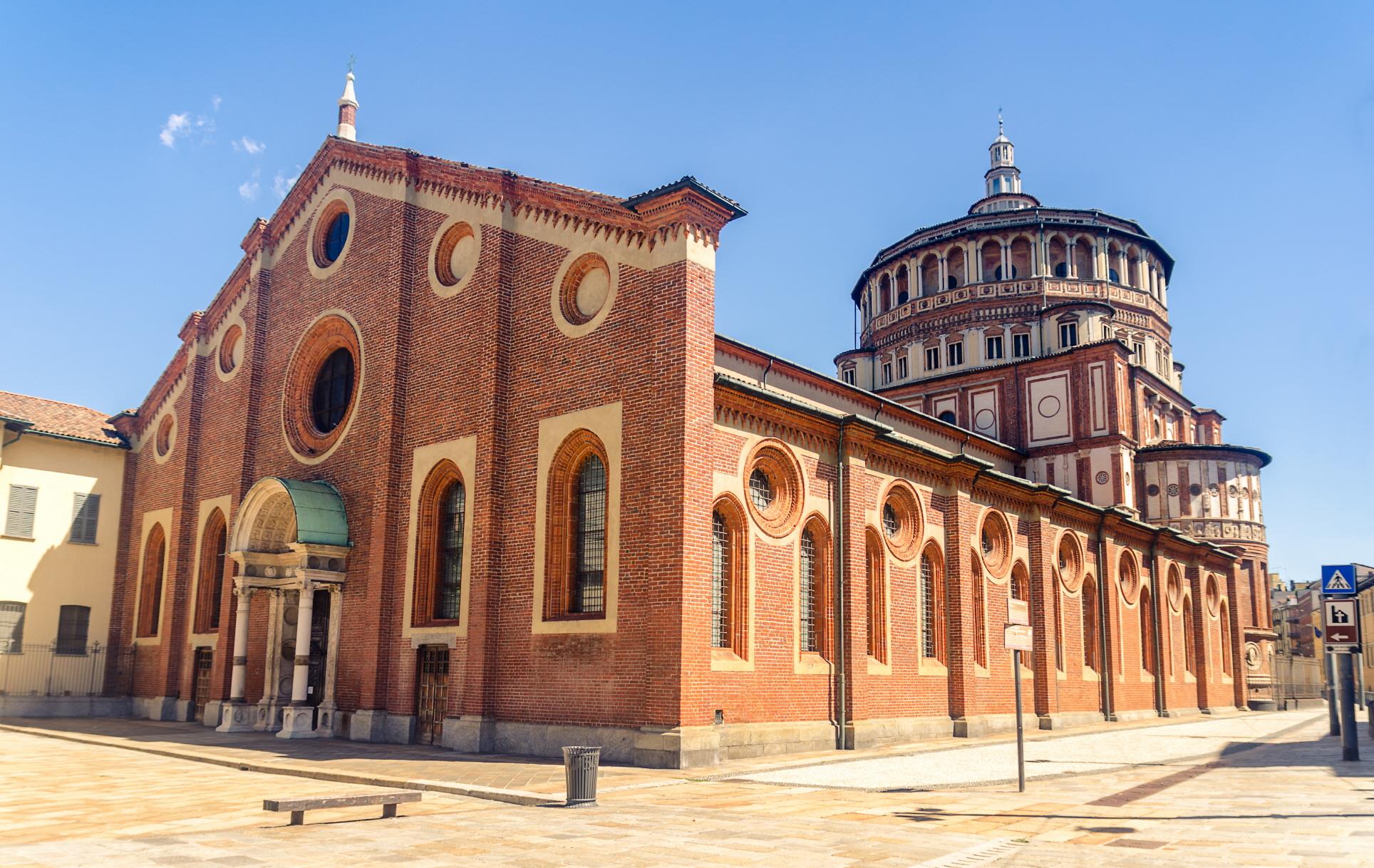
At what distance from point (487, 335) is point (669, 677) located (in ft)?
27.4

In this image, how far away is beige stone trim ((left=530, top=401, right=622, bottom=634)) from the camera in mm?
18078

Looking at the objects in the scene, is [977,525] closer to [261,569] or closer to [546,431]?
[546,431]

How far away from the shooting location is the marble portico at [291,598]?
22.8 m

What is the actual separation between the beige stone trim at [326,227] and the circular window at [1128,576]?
26.2 m

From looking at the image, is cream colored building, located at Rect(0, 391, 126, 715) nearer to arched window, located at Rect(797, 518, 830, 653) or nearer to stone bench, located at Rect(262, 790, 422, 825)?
arched window, located at Rect(797, 518, 830, 653)

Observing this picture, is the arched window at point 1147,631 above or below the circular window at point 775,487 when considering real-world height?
below

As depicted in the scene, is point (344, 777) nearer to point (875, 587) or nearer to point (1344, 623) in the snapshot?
point (875, 587)

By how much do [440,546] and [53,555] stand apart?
52.7ft

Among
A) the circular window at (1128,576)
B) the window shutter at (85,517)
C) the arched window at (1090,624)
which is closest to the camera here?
the window shutter at (85,517)

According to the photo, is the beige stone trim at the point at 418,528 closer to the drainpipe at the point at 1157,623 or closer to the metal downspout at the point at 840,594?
the metal downspout at the point at 840,594

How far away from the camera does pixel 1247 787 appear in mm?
14219

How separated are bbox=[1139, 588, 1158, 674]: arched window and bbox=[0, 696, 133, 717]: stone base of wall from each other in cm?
3250

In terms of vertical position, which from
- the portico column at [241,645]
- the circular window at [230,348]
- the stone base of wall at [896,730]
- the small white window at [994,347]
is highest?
the small white window at [994,347]

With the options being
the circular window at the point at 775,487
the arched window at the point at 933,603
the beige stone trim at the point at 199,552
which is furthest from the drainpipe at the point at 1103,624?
the beige stone trim at the point at 199,552
